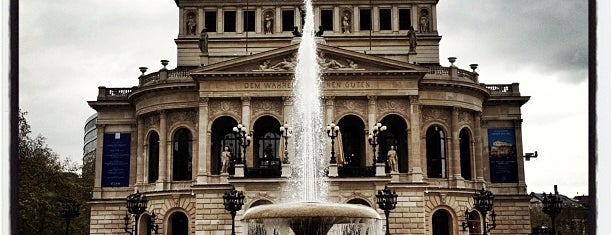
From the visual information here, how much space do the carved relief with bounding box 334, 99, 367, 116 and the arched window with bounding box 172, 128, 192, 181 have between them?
944 cm

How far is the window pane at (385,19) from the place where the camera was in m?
52.7

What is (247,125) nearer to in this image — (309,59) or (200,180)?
(200,180)

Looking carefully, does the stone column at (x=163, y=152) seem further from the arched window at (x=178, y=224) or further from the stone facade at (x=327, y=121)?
the arched window at (x=178, y=224)

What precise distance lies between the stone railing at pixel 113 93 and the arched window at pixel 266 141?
1086 cm

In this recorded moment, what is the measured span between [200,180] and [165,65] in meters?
8.92

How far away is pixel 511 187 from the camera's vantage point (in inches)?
1847

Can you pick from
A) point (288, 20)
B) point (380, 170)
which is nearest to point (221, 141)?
point (380, 170)

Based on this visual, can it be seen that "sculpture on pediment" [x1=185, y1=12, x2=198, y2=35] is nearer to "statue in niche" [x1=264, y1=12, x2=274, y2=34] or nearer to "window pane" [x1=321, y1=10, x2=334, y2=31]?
"statue in niche" [x1=264, y1=12, x2=274, y2=34]

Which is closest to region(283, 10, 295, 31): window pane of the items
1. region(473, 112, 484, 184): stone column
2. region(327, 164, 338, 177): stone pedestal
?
region(473, 112, 484, 184): stone column

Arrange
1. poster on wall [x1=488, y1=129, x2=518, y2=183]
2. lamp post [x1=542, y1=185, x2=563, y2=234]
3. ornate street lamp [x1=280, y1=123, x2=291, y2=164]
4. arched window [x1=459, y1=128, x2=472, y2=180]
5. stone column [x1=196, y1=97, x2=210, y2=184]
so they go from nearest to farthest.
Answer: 1. lamp post [x1=542, y1=185, x2=563, y2=234]
2. ornate street lamp [x1=280, y1=123, x2=291, y2=164]
3. stone column [x1=196, y1=97, x2=210, y2=184]
4. arched window [x1=459, y1=128, x2=472, y2=180]
5. poster on wall [x1=488, y1=129, x2=518, y2=183]

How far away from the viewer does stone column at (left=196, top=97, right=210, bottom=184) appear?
138 feet

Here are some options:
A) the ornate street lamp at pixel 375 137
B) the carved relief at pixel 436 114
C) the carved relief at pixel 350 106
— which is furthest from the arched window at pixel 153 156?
the carved relief at pixel 436 114

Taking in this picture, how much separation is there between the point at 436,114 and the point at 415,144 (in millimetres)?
3467

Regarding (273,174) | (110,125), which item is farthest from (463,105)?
(110,125)
